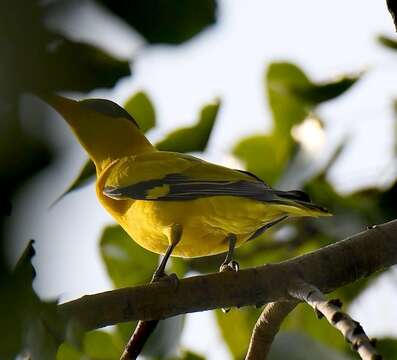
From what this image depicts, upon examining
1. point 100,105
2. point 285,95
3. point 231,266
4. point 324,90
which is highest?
point 100,105

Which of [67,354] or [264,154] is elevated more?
[67,354]

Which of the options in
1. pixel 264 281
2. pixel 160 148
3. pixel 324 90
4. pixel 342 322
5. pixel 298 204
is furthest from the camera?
pixel 324 90

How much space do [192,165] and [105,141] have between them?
0.43m

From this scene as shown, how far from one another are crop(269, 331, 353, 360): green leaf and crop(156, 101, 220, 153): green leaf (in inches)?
16.7

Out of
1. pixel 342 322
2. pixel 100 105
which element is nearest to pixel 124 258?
pixel 342 322

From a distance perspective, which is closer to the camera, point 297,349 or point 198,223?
point 297,349

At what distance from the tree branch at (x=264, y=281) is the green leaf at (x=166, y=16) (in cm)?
96

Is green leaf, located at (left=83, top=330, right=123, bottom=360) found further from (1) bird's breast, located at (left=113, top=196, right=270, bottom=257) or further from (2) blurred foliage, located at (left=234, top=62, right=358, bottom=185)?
(2) blurred foliage, located at (left=234, top=62, right=358, bottom=185)

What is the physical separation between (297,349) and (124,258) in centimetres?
62

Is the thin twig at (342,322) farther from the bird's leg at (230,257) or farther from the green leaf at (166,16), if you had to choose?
the green leaf at (166,16)

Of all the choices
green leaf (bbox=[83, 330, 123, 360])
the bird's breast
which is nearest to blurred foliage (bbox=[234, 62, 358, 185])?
the bird's breast

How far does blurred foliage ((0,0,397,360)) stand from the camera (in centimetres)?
26

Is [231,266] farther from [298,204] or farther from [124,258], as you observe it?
[124,258]

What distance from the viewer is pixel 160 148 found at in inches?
68.4
